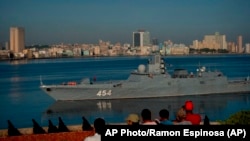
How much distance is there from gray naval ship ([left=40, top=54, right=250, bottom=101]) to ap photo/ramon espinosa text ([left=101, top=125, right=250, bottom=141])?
25.4 m

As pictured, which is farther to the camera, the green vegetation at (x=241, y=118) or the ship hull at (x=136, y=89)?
the ship hull at (x=136, y=89)

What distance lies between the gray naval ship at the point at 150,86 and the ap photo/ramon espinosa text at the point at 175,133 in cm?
2541

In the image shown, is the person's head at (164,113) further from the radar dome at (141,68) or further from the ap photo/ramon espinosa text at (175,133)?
the radar dome at (141,68)

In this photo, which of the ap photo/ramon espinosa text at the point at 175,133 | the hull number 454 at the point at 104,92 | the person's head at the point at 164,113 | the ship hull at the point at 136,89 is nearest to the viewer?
the ap photo/ramon espinosa text at the point at 175,133

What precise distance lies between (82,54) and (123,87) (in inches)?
4688

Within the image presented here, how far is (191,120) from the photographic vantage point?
14.2ft

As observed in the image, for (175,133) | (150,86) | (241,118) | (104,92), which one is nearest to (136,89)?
(150,86)

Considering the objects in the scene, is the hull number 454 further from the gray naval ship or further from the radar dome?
the radar dome

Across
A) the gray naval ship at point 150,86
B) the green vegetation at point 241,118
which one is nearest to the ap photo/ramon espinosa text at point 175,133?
the green vegetation at point 241,118

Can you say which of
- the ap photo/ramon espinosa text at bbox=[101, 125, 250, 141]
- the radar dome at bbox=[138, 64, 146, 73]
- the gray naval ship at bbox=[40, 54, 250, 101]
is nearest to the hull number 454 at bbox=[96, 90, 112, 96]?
the gray naval ship at bbox=[40, 54, 250, 101]

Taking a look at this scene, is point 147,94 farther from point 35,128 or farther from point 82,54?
point 82,54

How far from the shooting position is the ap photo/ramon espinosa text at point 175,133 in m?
3.06

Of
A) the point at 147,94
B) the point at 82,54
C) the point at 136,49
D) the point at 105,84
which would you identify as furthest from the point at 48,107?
the point at 82,54

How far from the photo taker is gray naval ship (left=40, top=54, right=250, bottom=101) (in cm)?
2878
